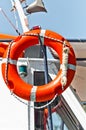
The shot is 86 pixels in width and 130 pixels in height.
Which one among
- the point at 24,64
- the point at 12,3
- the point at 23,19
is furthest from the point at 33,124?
the point at 12,3

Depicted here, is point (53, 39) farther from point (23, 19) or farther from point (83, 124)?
point (23, 19)

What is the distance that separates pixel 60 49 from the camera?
4.31m

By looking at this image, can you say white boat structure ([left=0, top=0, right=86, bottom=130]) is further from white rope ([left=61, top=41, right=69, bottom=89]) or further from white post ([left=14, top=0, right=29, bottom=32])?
white post ([left=14, top=0, right=29, bottom=32])

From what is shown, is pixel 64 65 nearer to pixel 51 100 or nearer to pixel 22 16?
pixel 51 100

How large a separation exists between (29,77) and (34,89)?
591mm

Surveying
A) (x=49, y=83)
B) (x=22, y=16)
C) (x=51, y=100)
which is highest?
(x=22, y=16)

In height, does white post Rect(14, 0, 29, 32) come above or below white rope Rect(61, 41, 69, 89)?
above

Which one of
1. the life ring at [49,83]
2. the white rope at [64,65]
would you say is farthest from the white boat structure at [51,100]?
the white rope at [64,65]

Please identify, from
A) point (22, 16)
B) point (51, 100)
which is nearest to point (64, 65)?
point (51, 100)

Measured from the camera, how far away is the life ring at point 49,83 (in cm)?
411

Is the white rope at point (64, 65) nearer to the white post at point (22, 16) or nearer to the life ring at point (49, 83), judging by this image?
the life ring at point (49, 83)

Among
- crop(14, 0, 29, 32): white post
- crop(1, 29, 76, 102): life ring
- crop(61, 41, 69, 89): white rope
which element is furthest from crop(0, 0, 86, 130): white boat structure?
crop(14, 0, 29, 32): white post

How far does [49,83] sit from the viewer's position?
4172 mm

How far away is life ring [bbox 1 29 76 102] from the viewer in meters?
4.11
